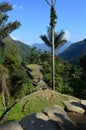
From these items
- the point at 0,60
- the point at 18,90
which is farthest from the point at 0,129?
the point at 18,90

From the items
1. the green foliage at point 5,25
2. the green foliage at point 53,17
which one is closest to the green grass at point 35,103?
the green foliage at point 53,17

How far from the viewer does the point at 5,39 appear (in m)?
25.4

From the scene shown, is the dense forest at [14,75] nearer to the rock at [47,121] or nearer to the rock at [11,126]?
the rock at [47,121]

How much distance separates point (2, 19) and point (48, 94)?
359 inches

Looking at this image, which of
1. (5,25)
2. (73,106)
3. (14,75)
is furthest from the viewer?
(14,75)

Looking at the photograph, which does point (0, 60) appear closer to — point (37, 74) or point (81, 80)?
point (81, 80)

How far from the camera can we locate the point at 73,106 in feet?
51.8

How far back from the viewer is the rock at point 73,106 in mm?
15391

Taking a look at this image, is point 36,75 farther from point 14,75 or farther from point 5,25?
point 5,25

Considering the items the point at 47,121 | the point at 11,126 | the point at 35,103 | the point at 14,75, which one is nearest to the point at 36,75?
the point at 14,75

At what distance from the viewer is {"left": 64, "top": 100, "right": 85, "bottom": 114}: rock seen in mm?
15391

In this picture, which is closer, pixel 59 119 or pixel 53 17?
pixel 59 119

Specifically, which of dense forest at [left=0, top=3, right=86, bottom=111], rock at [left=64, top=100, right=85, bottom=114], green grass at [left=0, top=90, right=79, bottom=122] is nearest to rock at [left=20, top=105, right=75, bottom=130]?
rock at [left=64, top=100, right=85, bottom=114]

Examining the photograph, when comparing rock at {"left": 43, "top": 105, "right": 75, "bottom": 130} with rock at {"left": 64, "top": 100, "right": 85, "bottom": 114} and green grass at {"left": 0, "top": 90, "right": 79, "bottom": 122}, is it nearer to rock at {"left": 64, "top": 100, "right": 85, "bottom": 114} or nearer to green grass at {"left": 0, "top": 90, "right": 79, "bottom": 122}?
rock at {"left": 64, "top": 100, "right": 85, "bottom": 114}
